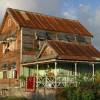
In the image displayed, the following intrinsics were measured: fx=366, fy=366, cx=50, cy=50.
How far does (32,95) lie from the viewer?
34.2m

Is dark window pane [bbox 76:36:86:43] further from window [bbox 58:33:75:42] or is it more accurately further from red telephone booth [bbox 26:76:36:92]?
red telephone booth [bbox 26:76:36:92]

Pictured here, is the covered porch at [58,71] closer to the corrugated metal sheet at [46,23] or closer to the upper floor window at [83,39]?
the corrugated metal sheet at [46,23]

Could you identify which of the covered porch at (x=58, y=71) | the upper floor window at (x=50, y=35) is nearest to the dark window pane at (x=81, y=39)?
the upper floor window at (x=50, y=35)

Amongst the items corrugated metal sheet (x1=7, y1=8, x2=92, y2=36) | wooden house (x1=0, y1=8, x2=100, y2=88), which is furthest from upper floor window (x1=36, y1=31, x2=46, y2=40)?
corrugated metal sheet (x1=7, y1=8, x2=92, y2=36)

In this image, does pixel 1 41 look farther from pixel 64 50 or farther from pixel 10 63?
pixel 64 50

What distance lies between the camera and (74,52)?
1415 inches

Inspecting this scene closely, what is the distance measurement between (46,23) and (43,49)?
6.45 meters

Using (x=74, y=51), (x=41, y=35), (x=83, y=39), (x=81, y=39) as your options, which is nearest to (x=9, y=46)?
(x=41, y=35)

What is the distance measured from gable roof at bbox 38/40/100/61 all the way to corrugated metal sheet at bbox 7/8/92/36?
17.2 feet

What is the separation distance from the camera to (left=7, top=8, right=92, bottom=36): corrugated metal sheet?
137 ft

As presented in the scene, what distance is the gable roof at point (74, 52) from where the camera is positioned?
3422cm

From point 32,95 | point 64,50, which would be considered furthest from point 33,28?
point 32,95

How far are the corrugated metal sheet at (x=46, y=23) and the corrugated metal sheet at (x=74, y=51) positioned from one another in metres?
5.21

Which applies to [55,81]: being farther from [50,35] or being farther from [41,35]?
[50,35]
